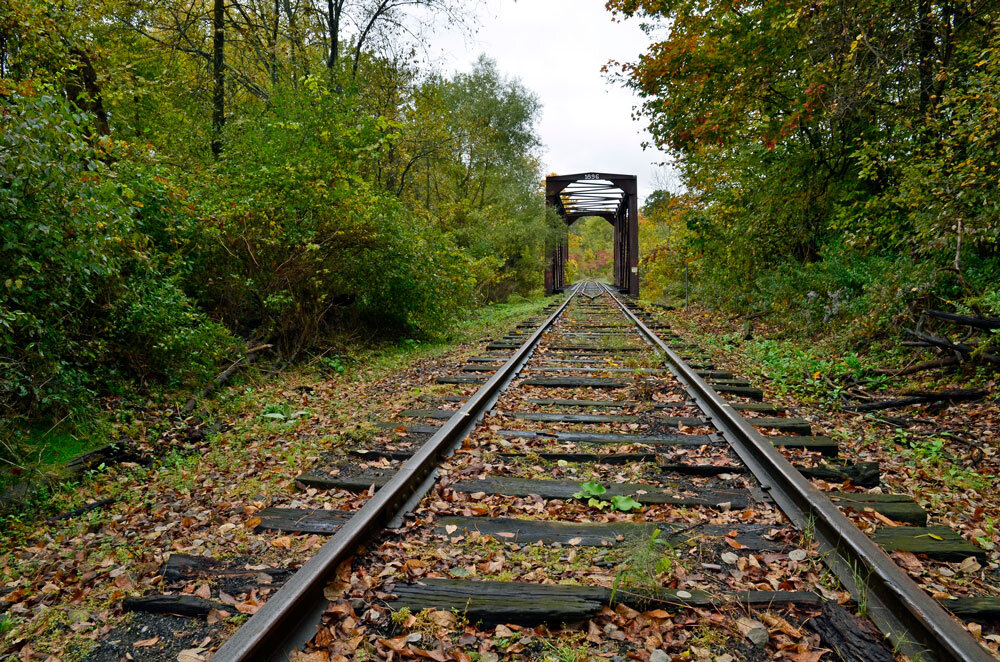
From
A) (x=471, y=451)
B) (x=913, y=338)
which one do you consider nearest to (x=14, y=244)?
(x=471, y=451)

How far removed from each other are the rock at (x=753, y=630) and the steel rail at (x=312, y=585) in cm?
159

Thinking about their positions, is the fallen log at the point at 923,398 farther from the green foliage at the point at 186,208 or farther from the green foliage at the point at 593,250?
the green foliage at the point at 593,250

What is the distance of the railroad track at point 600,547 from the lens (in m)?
1.98

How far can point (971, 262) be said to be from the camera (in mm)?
6230

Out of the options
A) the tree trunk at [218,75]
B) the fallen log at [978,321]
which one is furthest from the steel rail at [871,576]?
the tree trunk at [218,75]

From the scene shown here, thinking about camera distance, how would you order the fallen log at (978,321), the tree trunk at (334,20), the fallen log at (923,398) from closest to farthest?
the fallen log at (923,398)
the fallen log at (978,321)
the tree trunk at (334,20)

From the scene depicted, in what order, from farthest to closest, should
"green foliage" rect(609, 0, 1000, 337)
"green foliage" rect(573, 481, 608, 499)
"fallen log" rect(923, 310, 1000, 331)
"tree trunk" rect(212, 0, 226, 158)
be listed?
"tree trunk" rect(212, 0, 226, 158)
"green foliage" rect(609, 0, 1000, 337)
"fallen log" rect(923, 310, 1000, 331)
"green foliage" rect(573, 481, 608, 499)

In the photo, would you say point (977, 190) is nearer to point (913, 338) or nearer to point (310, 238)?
point (913, 338)

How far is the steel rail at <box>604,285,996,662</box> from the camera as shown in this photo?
1.80 m

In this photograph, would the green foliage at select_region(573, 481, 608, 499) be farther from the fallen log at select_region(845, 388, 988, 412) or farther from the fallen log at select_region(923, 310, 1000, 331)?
the fallen log at select_region(923, 310, 1000, 331)

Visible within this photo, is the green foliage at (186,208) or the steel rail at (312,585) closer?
the steel rail at (312,585)

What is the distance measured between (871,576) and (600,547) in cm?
110

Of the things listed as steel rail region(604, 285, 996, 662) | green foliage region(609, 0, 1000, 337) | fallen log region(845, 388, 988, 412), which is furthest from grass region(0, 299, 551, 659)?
green foliage region(609, 0, 1000, 337)

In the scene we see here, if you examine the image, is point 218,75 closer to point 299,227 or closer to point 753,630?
point 299,227
